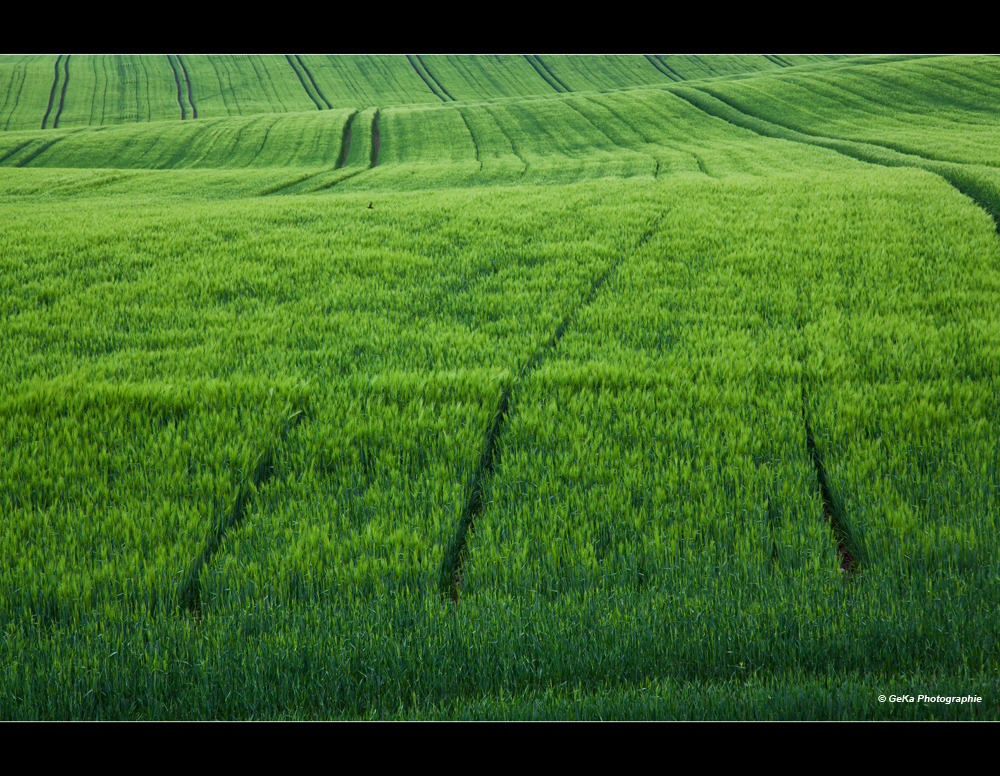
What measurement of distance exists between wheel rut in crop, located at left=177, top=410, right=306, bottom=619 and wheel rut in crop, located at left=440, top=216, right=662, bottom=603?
1.23 meters

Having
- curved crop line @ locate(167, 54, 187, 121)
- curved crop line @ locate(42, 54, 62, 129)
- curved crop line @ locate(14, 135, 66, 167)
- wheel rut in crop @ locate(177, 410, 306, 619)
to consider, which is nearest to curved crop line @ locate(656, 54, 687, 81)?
curved crop line @ locate(167, 54, 187, 121)

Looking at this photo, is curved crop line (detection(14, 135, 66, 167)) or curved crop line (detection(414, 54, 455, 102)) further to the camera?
curved crop line (detection(414, 54, 455, 102))

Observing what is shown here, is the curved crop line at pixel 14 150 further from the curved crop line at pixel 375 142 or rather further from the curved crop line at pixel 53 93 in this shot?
the curved crop line at pixel 375 142

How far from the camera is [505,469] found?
12.6 feet

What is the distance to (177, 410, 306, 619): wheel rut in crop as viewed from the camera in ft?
9.62

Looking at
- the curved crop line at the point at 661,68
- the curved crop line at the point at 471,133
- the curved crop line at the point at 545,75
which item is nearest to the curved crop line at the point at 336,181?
the curved crop line at the point at 471,133

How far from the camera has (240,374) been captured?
490 centimetres

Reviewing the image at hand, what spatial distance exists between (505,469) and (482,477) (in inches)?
6.4

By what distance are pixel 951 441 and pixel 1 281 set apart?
9.57 m

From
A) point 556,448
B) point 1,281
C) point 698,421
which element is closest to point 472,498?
point 556,448

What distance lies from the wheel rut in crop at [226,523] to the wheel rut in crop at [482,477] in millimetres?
1229

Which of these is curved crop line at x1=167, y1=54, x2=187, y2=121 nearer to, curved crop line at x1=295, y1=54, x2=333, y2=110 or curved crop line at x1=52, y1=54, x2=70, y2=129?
curved crop line at x1=52, y1=54, x2=70, y2=129

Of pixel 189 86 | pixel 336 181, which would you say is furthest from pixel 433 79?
pixel 336 181

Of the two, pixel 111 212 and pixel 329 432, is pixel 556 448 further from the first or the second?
pixel 111 212
